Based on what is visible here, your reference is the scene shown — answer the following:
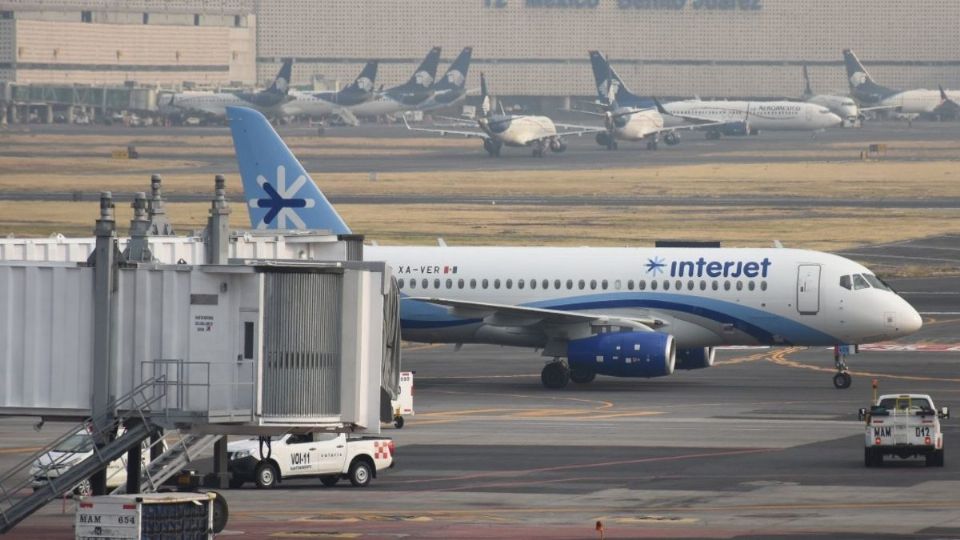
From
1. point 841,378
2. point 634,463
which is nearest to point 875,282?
point 841,378

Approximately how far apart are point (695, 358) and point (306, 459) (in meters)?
24.6

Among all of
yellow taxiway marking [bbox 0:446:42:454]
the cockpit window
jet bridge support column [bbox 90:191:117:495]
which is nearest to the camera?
jet bridge support column [bbox 90:191:117:495]

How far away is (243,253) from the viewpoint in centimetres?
4075

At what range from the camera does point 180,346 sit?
113ft

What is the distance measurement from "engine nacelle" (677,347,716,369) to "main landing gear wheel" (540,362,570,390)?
13.6 ft

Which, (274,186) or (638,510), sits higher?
(274,186)

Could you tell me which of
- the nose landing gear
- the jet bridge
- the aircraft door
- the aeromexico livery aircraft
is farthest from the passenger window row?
the jet bridge

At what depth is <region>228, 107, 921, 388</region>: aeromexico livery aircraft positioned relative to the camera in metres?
66.7

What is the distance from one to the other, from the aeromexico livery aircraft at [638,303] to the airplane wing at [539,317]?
5 cm

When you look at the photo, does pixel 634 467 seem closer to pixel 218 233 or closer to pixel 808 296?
pixel 218 233

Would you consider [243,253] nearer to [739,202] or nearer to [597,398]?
[597,398]

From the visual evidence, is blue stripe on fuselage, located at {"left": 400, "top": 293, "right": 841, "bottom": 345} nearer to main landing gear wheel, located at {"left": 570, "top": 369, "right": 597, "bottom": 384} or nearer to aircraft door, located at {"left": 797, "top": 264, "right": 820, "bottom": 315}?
aircraft door, located at {"left": 797, "top": 264, "right": 820, "bottom": 315}

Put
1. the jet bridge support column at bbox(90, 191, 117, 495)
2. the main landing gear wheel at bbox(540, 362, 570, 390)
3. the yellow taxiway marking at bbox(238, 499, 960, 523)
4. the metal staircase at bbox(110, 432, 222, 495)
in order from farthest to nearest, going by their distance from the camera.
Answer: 1. the main landing gear wheel at bbox(540, 362, 570, 390)
2. the yellow taxiway marking at bbox(238, 499, 960, 523)
3. the metal staircase at bbox(110, 432, 222, 495)
4. the jet bridge support column at bbox(90, 191, 117, 495)

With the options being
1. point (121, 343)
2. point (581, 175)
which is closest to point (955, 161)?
point (581, 175)
